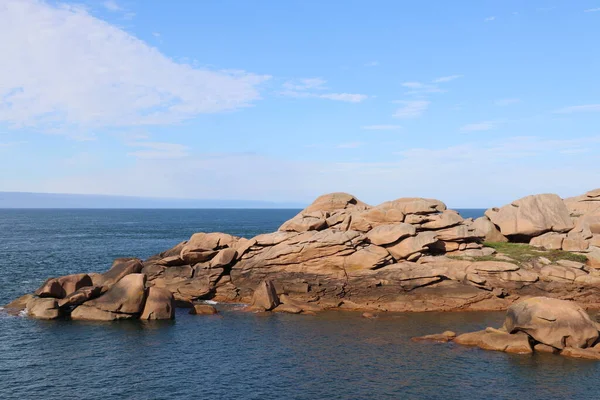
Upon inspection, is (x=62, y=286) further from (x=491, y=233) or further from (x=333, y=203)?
(x=491, y=233)

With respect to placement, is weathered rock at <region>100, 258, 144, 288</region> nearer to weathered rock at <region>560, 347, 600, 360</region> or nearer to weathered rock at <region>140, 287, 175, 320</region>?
weathered rock at <region>140, 287, 175, 320</region>

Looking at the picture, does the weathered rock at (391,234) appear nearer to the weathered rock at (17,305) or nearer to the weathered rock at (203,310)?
the weathered rock at (203,310)

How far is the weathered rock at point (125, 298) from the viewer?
51256 millimetres

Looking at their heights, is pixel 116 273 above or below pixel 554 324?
above

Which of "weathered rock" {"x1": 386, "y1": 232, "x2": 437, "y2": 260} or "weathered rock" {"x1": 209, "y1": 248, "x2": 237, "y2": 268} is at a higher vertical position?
"weathered rock" {"x1": 386, "y1": 232, "x2": 437, "y2": 260}

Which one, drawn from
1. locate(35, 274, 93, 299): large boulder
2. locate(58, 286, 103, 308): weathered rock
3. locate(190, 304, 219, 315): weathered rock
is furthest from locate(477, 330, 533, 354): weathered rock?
locate(35, 274, 93, 299): large boulder

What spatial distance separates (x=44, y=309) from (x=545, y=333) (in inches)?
1878

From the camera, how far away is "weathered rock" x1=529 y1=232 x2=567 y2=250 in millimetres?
63500

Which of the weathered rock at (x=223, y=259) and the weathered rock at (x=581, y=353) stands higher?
the weathered rock at (x=223, y=259)

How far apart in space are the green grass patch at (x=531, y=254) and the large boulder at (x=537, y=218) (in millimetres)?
2843

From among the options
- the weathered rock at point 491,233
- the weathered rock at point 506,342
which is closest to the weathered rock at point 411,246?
the weathered rock at point 491,233

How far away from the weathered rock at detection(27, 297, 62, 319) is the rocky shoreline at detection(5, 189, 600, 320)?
4.9 inches

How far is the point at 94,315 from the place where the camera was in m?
51.0

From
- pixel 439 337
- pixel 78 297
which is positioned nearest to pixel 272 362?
pixel 439 337
